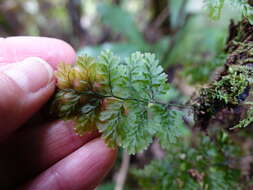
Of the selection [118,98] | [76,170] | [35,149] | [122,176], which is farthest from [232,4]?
[122,176]

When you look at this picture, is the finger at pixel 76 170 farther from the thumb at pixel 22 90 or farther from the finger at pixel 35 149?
the thumb at pixel 22 90

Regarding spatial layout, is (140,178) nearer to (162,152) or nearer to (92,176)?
(92,176)

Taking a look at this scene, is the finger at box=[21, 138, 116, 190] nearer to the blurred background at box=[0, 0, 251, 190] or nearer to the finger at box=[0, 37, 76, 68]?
the finger at box=[0, 37, 76, 68]

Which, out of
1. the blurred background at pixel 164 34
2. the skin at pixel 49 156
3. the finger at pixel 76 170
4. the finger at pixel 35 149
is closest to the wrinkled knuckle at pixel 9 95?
the skin at pixel 49 156

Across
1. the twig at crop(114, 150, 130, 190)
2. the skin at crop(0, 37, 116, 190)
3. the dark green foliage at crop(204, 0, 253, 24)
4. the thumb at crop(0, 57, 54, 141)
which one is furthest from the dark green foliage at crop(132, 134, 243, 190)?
the thumb at crop(0, 57, 54, 141)

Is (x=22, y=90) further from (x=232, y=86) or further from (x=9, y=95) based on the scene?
(x=232, y=86)

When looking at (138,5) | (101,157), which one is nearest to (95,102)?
(101,157)

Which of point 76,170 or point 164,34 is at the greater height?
point 164,34
